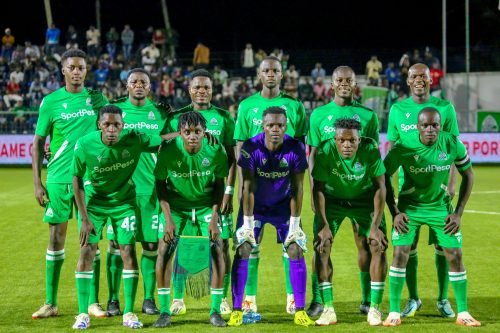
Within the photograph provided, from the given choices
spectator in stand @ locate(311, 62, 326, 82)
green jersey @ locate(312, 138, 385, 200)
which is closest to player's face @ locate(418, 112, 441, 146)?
green jersey @ locate(312, 138, 385, 200)

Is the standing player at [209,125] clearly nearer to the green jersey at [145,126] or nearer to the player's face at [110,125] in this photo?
the green jersey at [145,126]

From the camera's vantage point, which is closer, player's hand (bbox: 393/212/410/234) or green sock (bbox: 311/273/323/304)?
player's hand (bbox: 393/212/410/234)

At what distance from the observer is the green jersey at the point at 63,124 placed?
947cm

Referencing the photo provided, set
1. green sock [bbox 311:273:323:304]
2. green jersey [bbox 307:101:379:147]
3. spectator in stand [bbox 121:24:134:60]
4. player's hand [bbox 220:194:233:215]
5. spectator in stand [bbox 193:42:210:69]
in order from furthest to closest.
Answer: spectator in stand [bbox 121:24:134:60], spectator in stand [bbox 193:42:210:69], green jersey [bbox 307:101:379:147], green sock [bbox 311:273:323:304], player's hand [bbox 220:194:233:215]

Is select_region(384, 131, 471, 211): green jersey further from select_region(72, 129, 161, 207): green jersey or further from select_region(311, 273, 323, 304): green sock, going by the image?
select_region(72, 129, 161, 207): green jersey

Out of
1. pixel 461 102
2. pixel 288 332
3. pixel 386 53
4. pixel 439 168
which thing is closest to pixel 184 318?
pixel 288 332

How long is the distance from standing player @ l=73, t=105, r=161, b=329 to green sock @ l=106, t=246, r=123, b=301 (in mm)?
621

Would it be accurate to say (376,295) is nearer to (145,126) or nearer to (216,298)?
(216,298)

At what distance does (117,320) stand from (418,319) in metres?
2.93

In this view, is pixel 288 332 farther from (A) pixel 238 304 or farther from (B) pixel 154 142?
(B) pixel 154 142

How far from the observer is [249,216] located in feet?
29.1

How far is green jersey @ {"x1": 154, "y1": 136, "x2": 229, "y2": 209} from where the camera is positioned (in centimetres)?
891

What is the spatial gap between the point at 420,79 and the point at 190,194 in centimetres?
269

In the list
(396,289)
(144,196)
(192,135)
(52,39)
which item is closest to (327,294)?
(396,289)
